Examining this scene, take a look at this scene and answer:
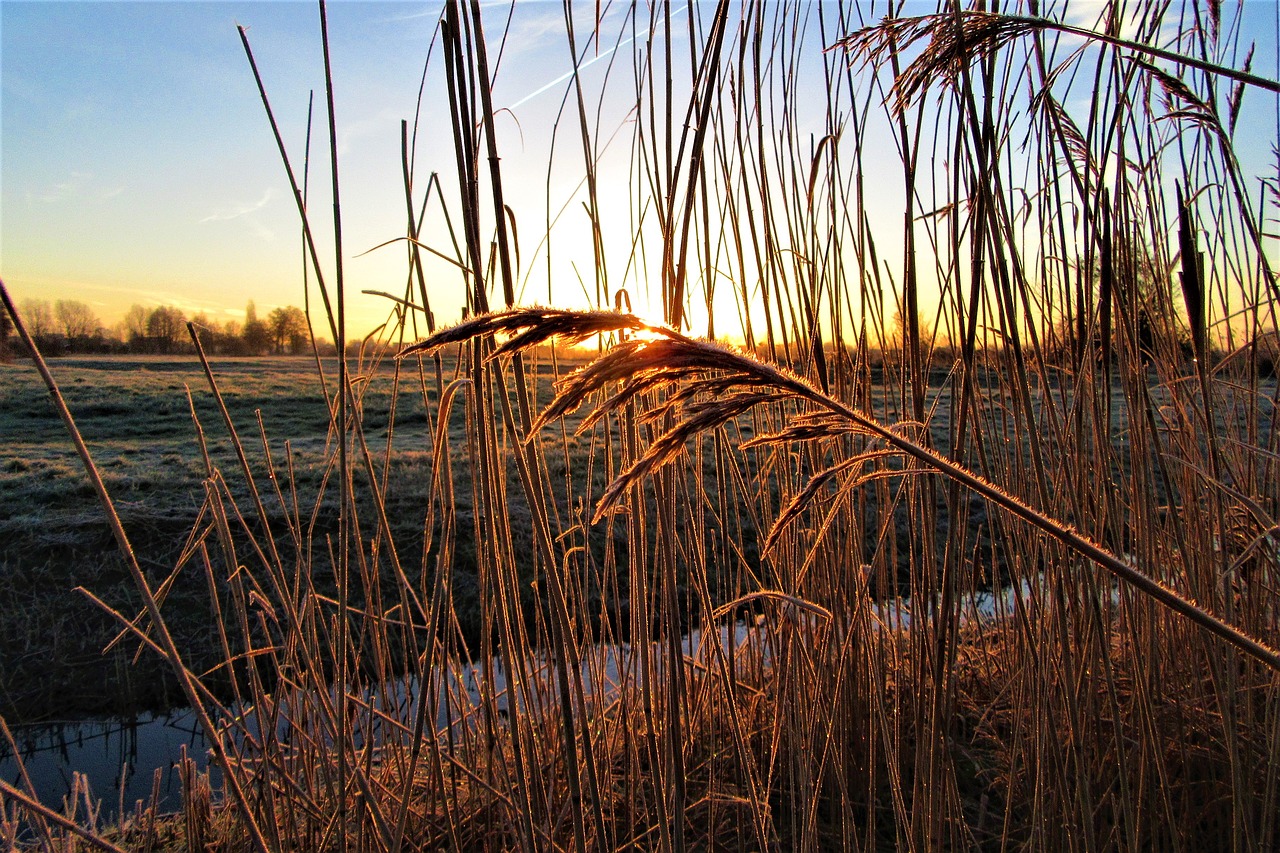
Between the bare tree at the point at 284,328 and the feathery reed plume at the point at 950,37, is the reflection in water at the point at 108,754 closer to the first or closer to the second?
the feathery reed plume at the point at 950,37

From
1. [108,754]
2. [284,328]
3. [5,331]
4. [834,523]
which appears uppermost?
[284,328]

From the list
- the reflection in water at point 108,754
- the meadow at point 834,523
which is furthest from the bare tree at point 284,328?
the meadow at point 834,523

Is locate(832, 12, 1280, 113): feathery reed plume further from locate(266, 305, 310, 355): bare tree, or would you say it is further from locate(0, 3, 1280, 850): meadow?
locate(266, 305, 310, 355): bare tree

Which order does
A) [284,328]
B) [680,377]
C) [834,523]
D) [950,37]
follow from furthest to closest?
[284,328] < [834,523] < [950,37] < [680,377]

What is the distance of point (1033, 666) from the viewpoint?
0.85 metres

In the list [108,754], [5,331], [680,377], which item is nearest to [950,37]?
[680,377]

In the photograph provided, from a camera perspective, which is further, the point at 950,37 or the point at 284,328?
the point at 284,328

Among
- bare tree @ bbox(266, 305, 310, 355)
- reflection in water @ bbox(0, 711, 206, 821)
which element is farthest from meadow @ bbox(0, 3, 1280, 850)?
bare tree @ bbox(266, 305, 310, 355)

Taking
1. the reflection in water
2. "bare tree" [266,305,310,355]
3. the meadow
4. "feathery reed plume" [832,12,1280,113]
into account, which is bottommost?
the reflection in water

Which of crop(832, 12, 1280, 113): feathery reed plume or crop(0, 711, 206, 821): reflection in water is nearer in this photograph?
crop(832, 12, 1280, 113): feathery reed plume

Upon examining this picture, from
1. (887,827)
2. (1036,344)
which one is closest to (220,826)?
(887,827)

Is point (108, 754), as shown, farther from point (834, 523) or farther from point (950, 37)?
point (950, 37)

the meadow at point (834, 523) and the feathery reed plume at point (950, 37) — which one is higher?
the feathery reed plume at point (950, 37)

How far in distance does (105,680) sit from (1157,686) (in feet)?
13.6
